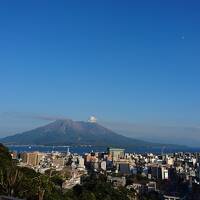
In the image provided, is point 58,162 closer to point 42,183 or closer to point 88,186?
point 88,186

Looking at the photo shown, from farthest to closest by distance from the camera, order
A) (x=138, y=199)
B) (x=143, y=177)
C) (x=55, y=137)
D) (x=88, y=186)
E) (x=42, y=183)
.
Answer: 1. (x=55, y=137)
2. (x=143, y=177)
3. (x=138, y=199)
4. (x=88, y=186)
5. (x=42, y=183)

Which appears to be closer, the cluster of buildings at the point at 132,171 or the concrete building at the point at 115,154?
the cluster of buildings at the point at 132,171

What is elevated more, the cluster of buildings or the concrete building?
the concrete building

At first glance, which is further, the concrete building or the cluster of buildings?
the concrete building

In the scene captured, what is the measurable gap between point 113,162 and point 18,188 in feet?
187

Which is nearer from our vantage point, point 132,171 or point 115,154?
point 132,171

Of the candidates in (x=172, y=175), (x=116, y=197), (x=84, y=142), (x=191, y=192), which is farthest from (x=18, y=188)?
(x=84, y=142)

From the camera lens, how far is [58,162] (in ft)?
224

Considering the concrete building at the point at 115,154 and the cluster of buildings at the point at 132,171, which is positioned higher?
the concrete building at the point at 115,154

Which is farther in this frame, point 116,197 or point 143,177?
point 143,177

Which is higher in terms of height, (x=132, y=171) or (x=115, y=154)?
(x=115, y=154)

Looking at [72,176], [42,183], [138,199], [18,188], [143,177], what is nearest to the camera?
[42,183]

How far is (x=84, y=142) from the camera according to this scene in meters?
178

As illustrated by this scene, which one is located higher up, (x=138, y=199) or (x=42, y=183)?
(x=42, y=183)
